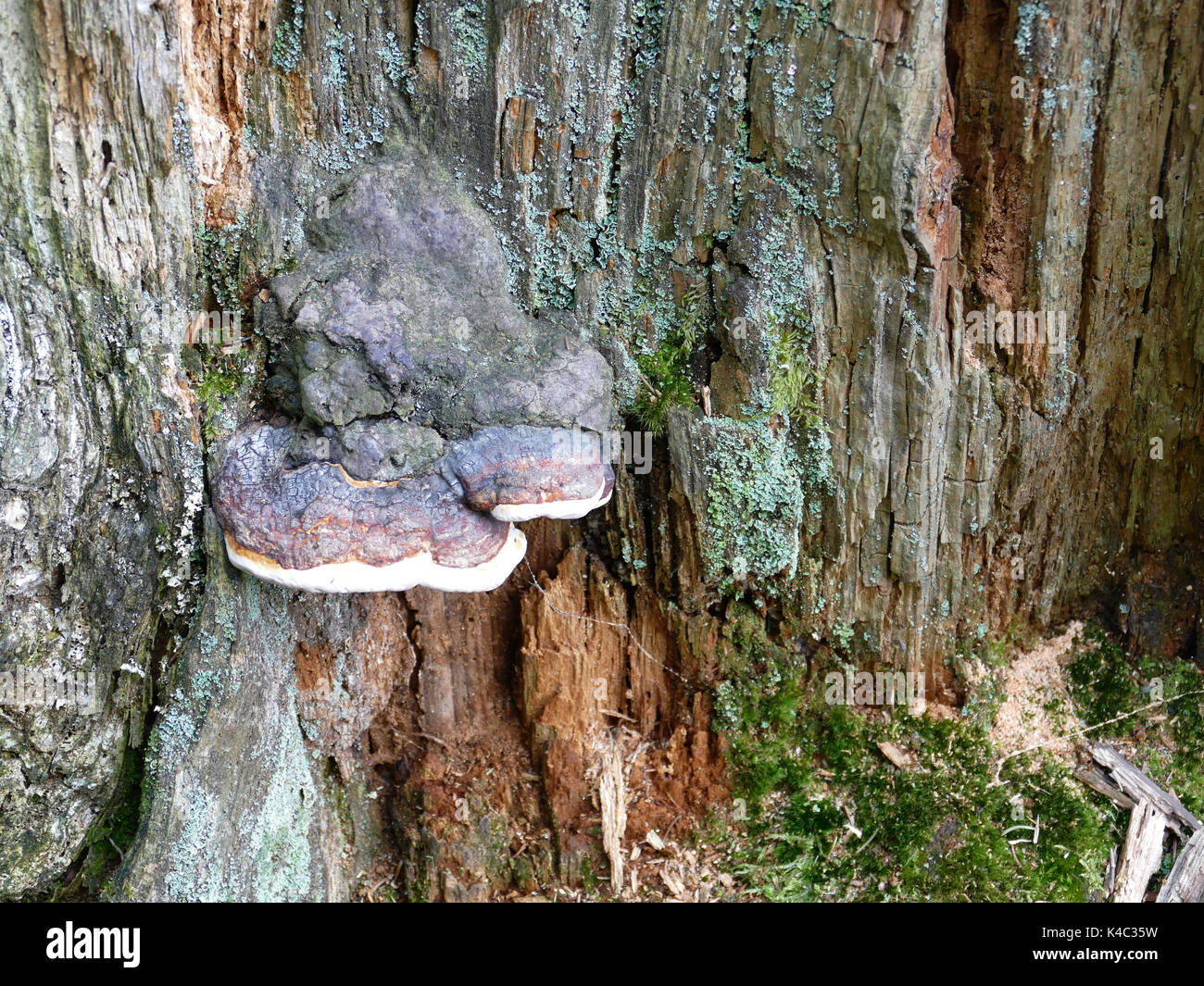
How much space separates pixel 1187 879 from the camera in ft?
14.1

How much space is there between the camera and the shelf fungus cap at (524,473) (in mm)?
3514

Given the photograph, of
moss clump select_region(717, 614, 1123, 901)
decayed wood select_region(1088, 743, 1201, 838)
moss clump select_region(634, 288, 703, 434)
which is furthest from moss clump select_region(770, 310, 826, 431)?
decayed wood select_region(1088, 743, 1201, 838)

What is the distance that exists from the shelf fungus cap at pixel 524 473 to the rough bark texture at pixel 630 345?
65cm

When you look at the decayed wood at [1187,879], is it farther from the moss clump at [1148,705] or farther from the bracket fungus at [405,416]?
the bracket fungus at [405,416]

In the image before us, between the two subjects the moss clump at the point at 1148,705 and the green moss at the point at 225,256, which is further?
the moss clump at the point at 1148,705

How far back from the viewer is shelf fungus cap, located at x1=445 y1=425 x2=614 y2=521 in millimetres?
3514

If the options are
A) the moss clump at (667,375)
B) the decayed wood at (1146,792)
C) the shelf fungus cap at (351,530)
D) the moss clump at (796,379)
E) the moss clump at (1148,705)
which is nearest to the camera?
the shelf fungus cap at (351,530)

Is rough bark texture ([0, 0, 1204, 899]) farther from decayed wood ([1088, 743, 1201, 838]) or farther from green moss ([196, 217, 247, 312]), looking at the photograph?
decayed wood ([1088, 743, 1201, 838])

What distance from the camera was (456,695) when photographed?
15.8 feet

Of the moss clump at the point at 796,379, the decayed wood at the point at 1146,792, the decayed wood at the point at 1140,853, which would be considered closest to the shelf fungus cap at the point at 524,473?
the moss clump at the point at 796,379

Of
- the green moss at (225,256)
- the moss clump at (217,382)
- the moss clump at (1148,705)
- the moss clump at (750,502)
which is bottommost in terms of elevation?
the moss clump at (1148,705)

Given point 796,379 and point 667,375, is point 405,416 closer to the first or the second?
point 667,375

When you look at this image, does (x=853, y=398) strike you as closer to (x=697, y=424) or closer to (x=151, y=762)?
(x=697, y=424)

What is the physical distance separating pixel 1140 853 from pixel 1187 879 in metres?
0.23
